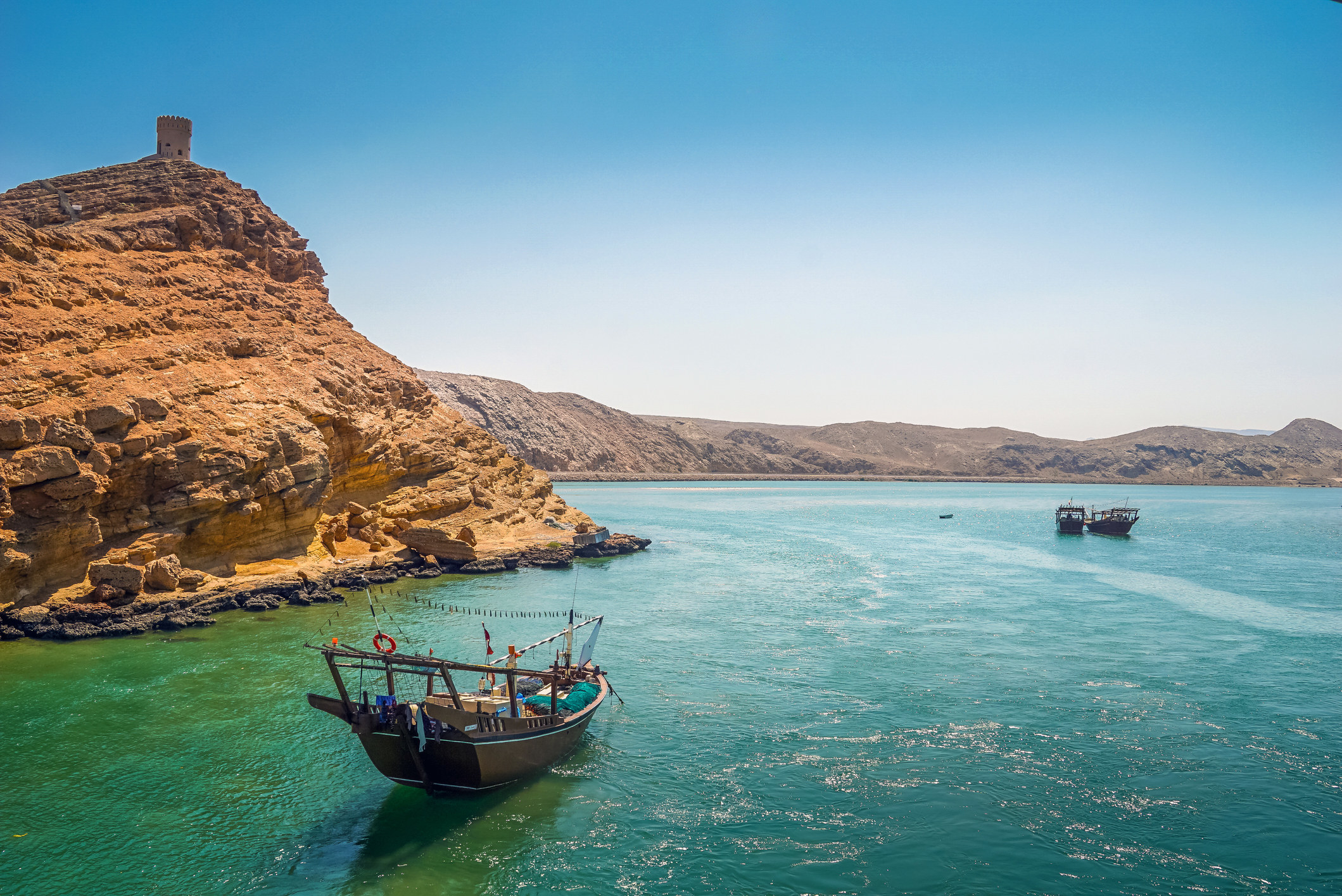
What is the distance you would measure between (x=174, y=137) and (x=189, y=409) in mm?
26973

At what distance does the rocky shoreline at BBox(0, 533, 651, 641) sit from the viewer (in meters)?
27.2

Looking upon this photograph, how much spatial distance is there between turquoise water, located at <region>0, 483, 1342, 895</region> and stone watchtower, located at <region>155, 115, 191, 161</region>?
35.8 meters

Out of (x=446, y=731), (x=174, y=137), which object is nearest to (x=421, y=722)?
(x=446, y=731)

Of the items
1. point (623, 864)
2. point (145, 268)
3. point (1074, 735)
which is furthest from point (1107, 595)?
point (145, 268)

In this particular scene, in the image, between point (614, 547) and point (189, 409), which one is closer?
point (189, 409)

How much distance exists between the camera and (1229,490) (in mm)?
168125

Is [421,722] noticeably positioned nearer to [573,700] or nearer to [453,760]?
[453,760]

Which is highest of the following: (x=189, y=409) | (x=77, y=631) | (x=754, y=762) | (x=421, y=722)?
(x=189, y=409)

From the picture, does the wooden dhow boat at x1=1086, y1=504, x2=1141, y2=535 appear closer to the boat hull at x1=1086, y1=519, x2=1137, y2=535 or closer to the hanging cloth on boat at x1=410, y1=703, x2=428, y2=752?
the boat hull at x1=1086, y1=519, x2=1137, y2=535

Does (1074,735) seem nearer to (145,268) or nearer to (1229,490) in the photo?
(145,268)

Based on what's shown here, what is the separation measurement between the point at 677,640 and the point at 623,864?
1667 cm

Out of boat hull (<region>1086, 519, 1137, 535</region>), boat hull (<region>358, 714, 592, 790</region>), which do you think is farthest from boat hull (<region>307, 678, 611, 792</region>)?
boat hull (<region>1086, 519, 1137, 535</region>)

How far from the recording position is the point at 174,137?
4912 cm

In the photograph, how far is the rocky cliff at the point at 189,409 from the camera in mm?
28719
